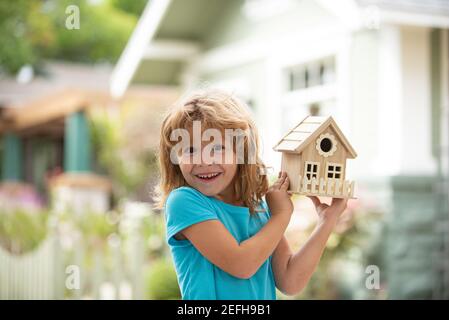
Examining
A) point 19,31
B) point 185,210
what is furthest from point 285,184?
point 19,31

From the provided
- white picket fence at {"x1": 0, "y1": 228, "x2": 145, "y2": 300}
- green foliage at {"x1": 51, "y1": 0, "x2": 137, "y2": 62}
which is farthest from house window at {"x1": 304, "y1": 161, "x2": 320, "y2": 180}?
green foliage at {"x1": 51, "y1": 0, "x2": 137, "y2": 62}

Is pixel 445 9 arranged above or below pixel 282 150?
above

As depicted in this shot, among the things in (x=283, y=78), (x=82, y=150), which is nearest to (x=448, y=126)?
(x=283, y=78)

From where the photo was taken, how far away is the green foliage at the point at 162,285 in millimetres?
5867

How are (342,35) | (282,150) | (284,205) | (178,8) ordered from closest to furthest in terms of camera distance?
(284,205) → (282,150) → (342,35) → (178,8)

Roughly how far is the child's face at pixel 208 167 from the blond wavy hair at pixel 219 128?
0.04 m

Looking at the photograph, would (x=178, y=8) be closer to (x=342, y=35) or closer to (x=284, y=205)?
(x=342, y=35)

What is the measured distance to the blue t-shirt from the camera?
6.01 ft

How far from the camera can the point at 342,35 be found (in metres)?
7.44

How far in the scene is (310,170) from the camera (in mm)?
1972

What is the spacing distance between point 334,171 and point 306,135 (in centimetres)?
12

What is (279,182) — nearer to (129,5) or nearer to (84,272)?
(84,272)

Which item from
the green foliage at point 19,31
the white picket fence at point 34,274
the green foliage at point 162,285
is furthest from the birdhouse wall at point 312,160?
the green foliage at point 19,31

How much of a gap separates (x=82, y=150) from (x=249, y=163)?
38.9ft
